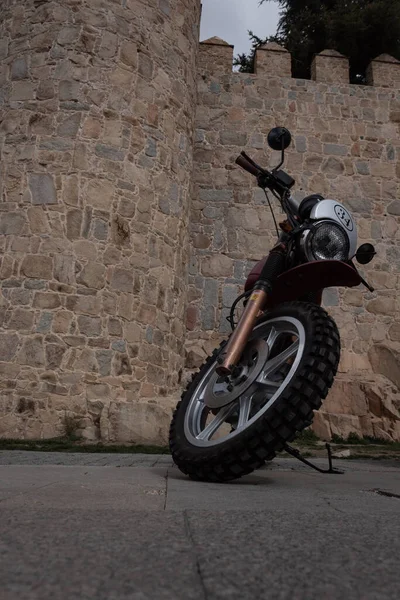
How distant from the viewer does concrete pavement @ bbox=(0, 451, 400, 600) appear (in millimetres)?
742

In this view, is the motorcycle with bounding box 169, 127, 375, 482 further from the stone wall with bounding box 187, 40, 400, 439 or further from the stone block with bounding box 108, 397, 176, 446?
the stone wall with bounding box 187, 40, 400, 439

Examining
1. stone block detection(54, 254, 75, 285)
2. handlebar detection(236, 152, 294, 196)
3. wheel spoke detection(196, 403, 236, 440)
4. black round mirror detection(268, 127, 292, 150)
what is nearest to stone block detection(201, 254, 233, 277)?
stone block detection(54, 254, 75, 285)

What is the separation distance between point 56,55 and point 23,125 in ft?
3.32

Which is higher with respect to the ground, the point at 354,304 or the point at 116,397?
the point at 354,304

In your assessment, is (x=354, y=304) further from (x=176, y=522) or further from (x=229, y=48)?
(x=176, y=522)

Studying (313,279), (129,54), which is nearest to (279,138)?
(313,279)

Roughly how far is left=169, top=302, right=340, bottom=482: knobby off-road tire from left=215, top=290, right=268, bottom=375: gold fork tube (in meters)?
0.33

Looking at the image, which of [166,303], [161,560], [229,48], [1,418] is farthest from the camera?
[229,48]

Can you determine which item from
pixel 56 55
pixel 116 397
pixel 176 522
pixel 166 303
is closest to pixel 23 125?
pixel 56 55

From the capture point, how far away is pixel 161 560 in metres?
0.88

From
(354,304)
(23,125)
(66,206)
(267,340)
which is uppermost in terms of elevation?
(23,125)

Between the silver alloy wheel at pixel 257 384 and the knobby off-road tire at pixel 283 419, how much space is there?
57 millimetres

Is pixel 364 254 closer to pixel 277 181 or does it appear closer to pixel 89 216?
pixel 277 181

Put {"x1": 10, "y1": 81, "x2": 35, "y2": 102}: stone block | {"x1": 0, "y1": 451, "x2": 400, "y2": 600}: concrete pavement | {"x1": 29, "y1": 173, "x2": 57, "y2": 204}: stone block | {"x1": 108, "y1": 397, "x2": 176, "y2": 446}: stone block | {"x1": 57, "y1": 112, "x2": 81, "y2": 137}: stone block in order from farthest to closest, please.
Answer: {"x1": 10, "y1": 81, "x2": 35, "y2": 102}: stone block
{"x1": 57, "y1": 112, "x2": 81, "y2": 137}: stone block
{"x1": 29, "y1": 173, "x2": 57, "y2": 204}: stone block
{"x1": 108, "y1": 397, "x2": 176, "y2": 446}: stone block
{"x1": 0, "y1": 451, "x2": 400, "y2": 600}: concrete pavement
